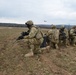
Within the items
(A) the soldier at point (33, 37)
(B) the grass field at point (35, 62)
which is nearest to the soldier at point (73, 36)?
(B) the grass field at point (35, 62)

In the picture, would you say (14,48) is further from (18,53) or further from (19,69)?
(19,69)

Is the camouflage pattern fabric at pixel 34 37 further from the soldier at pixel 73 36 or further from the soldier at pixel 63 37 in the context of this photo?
the soldier at pixel 73 36

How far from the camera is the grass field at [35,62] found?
39.3 feet

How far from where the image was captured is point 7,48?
1530 cm

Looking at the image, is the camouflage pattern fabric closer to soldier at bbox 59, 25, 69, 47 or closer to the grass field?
the grass field

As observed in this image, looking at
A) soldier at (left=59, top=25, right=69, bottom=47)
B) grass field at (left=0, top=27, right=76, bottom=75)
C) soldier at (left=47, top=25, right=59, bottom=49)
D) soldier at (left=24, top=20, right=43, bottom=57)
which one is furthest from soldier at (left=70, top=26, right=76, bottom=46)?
soldier at (left=24, top=20, right=43, bottom=57)

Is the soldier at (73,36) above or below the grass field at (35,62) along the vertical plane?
above

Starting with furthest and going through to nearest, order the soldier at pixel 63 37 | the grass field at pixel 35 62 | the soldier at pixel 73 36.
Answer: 1. the soldier at pixel 73 36
2. the soldier at pixel 63 37
3. the grass field at pixel 35 62

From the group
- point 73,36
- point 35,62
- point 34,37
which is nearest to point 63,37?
point 73,36

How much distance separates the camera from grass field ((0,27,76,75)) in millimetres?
11969

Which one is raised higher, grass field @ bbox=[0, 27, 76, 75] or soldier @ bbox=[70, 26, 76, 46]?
soldier @ bbox=[70, 26, 76, 46]

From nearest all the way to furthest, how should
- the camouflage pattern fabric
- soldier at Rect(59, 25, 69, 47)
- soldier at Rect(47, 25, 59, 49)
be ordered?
the camouflage pattern fabric → soldier at Rect(47, 25, 59, 49) → soldier at Rect(59, 25, 69, 47)

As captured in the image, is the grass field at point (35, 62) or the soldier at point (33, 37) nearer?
the grass field at point (35, 62)

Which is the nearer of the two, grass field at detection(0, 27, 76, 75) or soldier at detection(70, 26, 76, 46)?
grass field at detection(0, 27, 76, 75)
